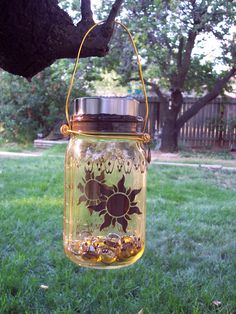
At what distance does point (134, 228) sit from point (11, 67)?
770mm

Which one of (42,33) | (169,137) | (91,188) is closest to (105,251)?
(91,188)

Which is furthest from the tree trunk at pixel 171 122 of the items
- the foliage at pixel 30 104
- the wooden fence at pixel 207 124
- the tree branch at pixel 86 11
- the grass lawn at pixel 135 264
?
the tree branch at pixel 86 11

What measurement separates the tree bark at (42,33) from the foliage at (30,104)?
11932mm

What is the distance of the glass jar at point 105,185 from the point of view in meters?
1.27

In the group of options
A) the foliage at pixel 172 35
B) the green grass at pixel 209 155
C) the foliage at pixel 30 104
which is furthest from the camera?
the foliage at pixel 30 104

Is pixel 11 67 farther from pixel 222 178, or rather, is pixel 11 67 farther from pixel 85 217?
pixel 222 178

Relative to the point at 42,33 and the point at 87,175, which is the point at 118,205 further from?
the point at 42,33

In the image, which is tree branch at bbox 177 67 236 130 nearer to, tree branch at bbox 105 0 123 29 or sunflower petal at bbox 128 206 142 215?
tree branch at bbox 105 0 123 29

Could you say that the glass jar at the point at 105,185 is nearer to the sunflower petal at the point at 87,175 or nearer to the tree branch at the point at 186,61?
the sunflower petal at the point at 87,175

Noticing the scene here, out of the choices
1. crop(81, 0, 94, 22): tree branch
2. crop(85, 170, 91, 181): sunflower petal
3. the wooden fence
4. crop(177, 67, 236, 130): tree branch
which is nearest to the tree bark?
crop(81, 0, 94, 22): tree branch

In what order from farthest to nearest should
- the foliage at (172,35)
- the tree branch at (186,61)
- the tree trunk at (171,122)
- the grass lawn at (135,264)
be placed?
1. the tree trunk at (171,122)
2. the tree branch at (186,61)
3. the foliage at (172,35)
4. the grass lawn at (135,264)

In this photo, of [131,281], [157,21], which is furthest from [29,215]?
[157,21]

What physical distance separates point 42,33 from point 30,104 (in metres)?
12.4

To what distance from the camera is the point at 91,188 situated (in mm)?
1324
